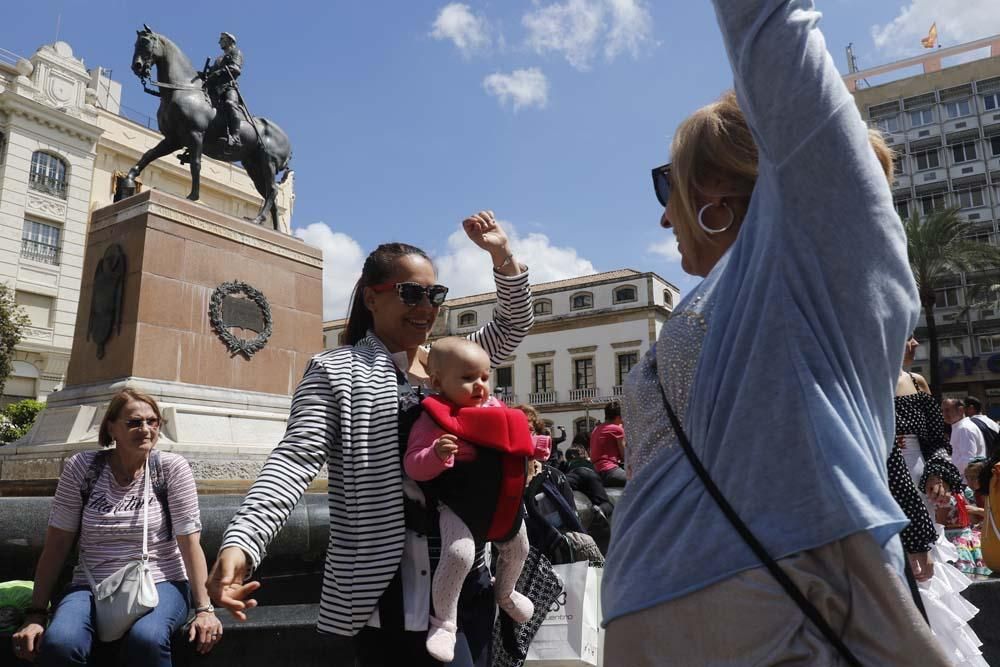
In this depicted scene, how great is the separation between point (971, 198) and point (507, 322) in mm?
48124

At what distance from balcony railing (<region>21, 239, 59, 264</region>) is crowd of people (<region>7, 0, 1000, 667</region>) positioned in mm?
34716

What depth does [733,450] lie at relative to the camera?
1.13m

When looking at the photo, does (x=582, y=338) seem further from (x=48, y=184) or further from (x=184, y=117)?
(x=184, y=117)

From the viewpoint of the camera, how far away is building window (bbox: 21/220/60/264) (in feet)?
101

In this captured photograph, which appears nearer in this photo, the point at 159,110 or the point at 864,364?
the point at 864,364

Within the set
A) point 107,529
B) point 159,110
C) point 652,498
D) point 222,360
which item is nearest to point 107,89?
point 159,110

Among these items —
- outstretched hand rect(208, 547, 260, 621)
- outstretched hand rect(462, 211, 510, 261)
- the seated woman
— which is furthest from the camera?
the seated woman

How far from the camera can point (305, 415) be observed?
2018 millimetres

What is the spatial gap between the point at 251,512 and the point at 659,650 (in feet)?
3.56

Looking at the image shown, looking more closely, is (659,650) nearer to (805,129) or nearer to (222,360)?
(805,129)

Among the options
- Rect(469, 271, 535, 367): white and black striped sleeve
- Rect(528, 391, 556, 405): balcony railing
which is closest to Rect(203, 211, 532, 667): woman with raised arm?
Rect(469, 271, 535, 367): white and black striped sleeve

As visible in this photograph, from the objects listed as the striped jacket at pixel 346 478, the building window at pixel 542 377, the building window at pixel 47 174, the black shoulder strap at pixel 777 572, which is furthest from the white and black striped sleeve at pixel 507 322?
the building window at pixel 542 377

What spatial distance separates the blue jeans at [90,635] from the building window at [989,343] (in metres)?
45.1

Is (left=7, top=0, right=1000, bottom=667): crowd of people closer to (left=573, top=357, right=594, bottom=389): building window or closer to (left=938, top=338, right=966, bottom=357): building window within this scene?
(left=573, top=357, right=594, bottom=389): building window
